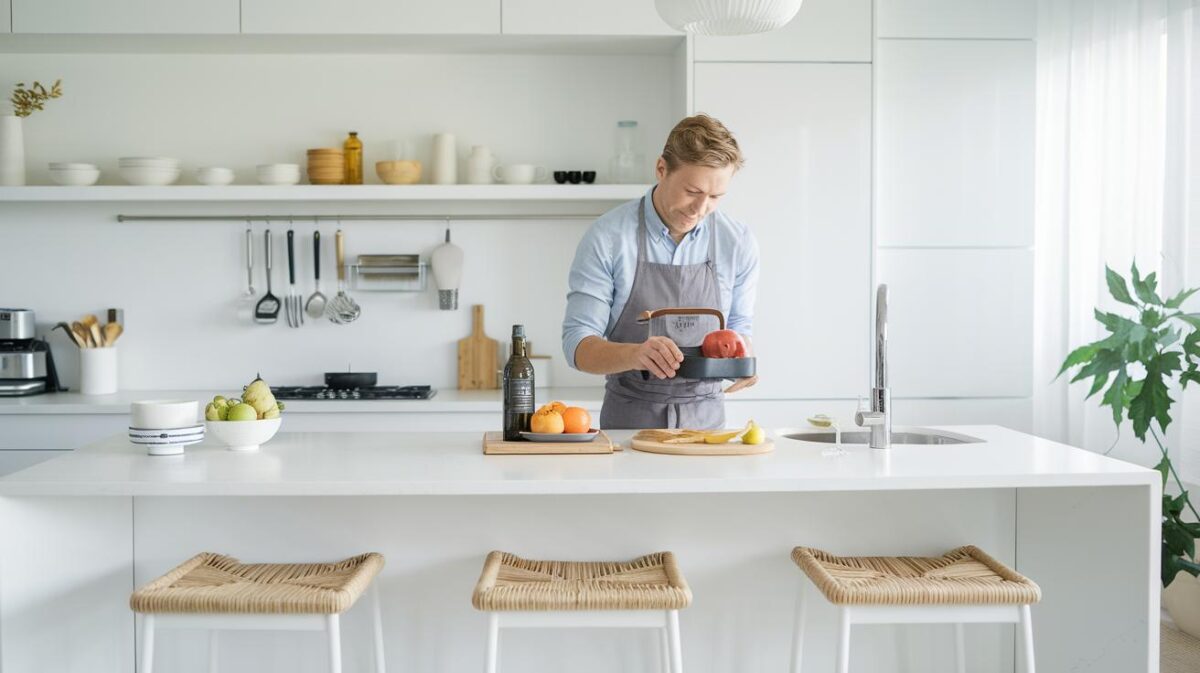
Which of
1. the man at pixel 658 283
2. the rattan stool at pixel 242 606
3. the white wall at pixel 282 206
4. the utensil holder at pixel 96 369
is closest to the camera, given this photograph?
the rattan stool at pixel 242 606

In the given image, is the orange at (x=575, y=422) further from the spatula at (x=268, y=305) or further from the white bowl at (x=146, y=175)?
the white bowl at (x=146, y=175)

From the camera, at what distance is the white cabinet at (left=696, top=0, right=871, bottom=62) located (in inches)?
153

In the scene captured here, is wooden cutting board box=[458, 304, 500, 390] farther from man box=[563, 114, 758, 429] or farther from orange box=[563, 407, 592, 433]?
orange box=[563, 407, 592, 433]

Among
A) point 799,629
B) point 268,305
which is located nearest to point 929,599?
point 799,629

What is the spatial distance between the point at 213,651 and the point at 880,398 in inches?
61.6

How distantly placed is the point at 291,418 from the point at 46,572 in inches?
67.7

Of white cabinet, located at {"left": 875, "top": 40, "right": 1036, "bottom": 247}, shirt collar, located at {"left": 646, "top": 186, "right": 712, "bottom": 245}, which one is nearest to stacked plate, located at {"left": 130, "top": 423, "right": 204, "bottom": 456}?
shirt collar, located at {"left": 646, "top": 186, "right": 712, "bottom": 245}

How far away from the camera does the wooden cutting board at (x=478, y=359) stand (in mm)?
4367

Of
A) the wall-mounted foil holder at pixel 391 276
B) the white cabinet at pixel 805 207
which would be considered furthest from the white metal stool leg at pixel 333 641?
the wall-mounted foil holder at pixel 391 276

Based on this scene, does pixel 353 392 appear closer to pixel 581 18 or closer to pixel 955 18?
pixel 581 18

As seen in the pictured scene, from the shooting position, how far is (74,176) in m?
4.05

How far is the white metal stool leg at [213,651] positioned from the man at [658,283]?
1017 millimetres

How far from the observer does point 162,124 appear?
4.29m

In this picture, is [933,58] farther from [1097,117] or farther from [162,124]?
[162,124]
